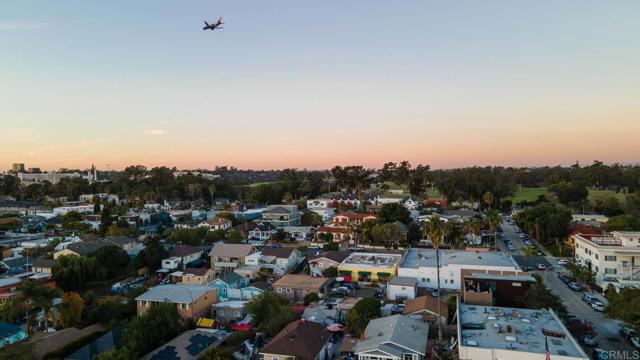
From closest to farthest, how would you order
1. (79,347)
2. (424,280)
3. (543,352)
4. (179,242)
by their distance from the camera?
(543,352)
(79,347)
(424,280)
(179,242)

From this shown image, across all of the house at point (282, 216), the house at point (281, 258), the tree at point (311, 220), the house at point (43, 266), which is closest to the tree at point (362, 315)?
the house at point (281, 258)

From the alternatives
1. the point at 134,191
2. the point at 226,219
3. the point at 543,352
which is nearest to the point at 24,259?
the point at 226,219

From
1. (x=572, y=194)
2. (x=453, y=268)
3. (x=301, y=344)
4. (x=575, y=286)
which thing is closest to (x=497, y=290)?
(x=453, y=268)

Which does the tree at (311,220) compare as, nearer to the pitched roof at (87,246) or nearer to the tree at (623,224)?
the pitched roof at (87,246)

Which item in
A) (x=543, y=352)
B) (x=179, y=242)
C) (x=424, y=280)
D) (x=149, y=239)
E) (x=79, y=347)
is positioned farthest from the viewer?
(x=179, y=242)

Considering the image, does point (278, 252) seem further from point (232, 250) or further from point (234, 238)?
point (234, 238)

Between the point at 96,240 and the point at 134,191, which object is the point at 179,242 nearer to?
the point at 96,240

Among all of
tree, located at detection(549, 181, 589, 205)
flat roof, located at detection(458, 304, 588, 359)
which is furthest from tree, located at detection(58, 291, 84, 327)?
tree, located at detection(549, 181, 589, 205)
